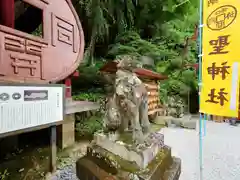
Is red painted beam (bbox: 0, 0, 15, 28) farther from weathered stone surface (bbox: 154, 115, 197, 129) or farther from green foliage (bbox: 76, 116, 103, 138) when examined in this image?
weathered stone surface (bbox: 154, 115, 197, 129)

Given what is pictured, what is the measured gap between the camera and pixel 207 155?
399 cm

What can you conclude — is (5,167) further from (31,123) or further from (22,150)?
(31,123)

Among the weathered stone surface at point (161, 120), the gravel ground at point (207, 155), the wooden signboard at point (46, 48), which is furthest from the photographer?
the weathered stone surface at point (161, 120)

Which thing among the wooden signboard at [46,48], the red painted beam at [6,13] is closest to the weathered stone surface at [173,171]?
the wooden signboard at [46,48]

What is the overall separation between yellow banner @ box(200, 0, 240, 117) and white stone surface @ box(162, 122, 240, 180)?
1.49 metres

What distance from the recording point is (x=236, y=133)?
5953mm

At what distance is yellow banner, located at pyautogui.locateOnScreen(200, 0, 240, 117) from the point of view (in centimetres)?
205

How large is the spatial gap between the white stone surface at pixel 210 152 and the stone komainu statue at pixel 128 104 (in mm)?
1433

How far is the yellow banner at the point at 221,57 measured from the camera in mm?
2055

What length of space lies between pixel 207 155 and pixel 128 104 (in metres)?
2.84

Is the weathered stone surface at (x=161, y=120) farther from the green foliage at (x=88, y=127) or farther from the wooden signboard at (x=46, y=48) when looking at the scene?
the wooden signboard at (x=46, y=48)

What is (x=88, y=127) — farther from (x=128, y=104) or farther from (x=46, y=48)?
(x=128, y=104)

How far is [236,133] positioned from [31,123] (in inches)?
242

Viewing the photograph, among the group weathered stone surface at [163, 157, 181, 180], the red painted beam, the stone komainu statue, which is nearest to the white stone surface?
weathered stone surface at [163, 157, 181, 180]
